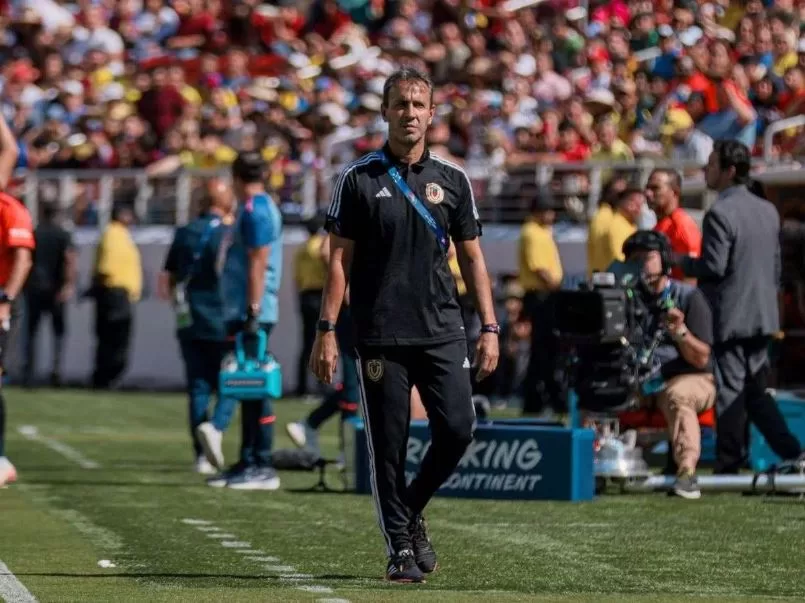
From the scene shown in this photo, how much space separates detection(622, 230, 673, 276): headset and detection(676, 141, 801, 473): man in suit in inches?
12.0

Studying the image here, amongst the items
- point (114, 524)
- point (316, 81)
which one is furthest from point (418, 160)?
point (316, 81)

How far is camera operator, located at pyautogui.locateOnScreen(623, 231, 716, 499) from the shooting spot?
11.9 metres

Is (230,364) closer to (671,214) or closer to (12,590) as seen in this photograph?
(671,214)

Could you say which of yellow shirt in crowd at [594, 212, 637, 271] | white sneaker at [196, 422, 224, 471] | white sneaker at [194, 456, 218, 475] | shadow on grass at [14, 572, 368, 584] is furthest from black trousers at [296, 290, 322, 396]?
shadow on grass at [14, 572, 368, 584]

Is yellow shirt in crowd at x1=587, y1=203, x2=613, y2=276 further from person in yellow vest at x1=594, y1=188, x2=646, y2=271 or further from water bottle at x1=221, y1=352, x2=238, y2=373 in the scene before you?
Result: water bottle at x1=221, y1=352, x2=238, y2=373

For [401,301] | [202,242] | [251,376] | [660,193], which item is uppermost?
[660,193]

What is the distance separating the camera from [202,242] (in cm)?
1337

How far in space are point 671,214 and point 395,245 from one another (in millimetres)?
5508

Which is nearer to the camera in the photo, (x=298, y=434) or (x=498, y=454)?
(x=498, y=454)

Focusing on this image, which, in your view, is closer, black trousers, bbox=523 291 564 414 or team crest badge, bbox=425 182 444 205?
team crest badge, bbox=425 182 444 205

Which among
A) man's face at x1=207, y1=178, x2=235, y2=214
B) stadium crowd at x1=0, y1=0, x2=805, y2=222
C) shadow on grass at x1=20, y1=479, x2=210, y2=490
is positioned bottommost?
shadow on grass at x1=20, y1=479, x2=210, y2=490

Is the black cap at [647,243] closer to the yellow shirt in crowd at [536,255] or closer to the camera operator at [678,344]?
the camera operator at [678,344]

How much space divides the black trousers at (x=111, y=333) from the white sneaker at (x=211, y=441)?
12291 millimetres

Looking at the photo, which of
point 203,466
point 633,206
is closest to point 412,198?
point 203,466
